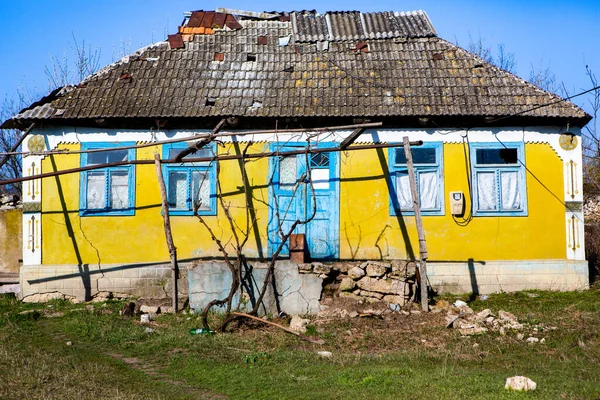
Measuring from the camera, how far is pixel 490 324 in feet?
35.3

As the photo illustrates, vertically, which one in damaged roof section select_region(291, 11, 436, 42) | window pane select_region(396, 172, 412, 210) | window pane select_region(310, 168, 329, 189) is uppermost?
damaged roof section select_region(291, 11, 436, 42)

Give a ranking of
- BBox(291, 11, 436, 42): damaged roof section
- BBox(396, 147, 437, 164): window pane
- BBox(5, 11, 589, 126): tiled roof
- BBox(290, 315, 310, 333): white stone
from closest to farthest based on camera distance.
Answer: BBox(290, 315, 310, 333): white stone < BBox(5, 11, 589, 126): tiled roof < BBox(396, 147, 437, 164): window pane < BBox(291, 11, 436, 42): damaged roof section

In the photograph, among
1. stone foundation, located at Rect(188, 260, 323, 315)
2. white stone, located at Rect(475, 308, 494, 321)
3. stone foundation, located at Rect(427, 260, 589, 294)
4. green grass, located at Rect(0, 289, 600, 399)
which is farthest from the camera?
stone foundation, located at Rect(427, 260, 589, 294)

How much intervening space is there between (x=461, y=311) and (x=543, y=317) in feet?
4.49

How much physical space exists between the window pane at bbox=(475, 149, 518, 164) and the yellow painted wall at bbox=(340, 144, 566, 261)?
1.00 feet

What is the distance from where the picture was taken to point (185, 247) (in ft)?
44.7

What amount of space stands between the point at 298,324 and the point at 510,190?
5608 millimetres

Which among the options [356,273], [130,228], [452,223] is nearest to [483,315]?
[356,273]

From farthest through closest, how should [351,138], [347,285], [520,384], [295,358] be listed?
[351,138] → [347,285] → [295,358] → [520,384]

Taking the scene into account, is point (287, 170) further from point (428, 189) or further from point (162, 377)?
point (162, 377)

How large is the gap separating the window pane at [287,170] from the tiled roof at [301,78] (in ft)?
3.29

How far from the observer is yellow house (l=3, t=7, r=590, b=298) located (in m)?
13.4

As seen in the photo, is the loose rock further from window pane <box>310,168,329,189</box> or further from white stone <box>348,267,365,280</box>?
window pane <box>310,168,329,189</box>

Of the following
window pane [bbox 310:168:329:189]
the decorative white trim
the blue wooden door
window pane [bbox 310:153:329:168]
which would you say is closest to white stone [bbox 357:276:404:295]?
the blue wooden door
